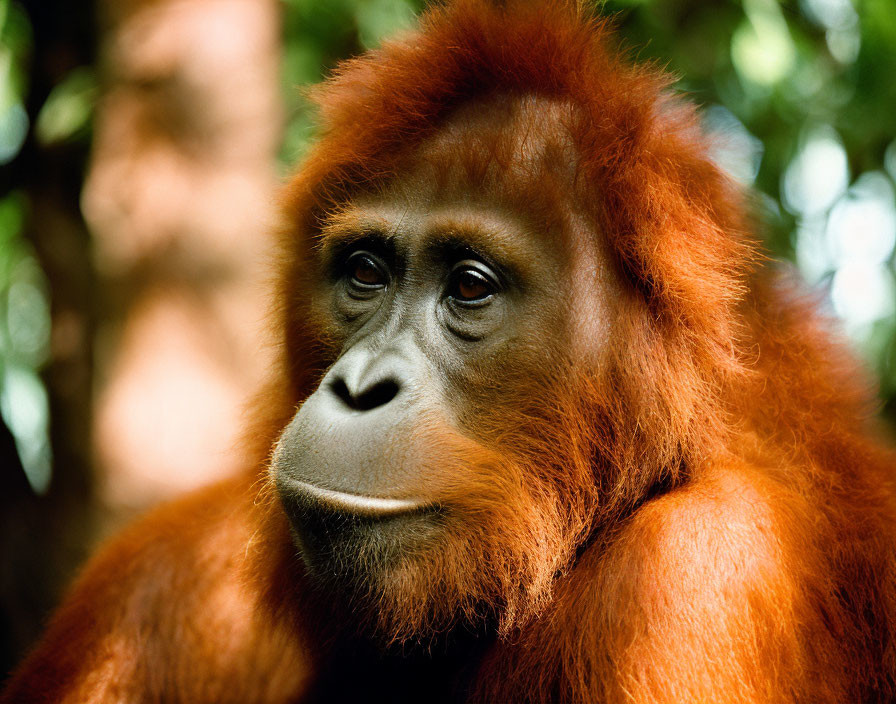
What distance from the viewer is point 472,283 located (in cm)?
254

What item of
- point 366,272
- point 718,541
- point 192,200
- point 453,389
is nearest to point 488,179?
point 366,272

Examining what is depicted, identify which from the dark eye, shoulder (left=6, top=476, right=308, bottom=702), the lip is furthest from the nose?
shoulder (left=6, top=476, right=308, bottom=702)

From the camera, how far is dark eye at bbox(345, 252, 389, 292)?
274 centimetres

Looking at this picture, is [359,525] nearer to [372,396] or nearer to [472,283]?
[372,396]

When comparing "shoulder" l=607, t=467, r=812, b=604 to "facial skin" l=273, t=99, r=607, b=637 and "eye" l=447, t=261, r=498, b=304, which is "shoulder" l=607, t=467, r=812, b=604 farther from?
"eye" l=447, t=261, r=498, b=304

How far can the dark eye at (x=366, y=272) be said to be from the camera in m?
2.74

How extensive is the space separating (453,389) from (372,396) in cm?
22

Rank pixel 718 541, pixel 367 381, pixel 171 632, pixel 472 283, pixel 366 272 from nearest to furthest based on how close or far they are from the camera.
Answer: pixel 718 541
pixel 367 381
pixel 472 283
pixel 366 272
pixel 171 632

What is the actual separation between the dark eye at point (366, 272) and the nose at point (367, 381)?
15.4 inches

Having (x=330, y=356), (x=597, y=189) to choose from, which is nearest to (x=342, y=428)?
(x=330, y=356)

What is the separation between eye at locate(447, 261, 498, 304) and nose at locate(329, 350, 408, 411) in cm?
28

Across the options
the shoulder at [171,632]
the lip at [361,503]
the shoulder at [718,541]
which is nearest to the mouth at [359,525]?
the lip at [361,503]

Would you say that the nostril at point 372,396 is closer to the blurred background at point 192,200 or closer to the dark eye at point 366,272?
the dark eye at point 366,272

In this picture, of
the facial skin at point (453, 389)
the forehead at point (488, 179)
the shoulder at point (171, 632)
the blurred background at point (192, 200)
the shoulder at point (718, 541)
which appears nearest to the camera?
the shoulder at point (718, 541)
